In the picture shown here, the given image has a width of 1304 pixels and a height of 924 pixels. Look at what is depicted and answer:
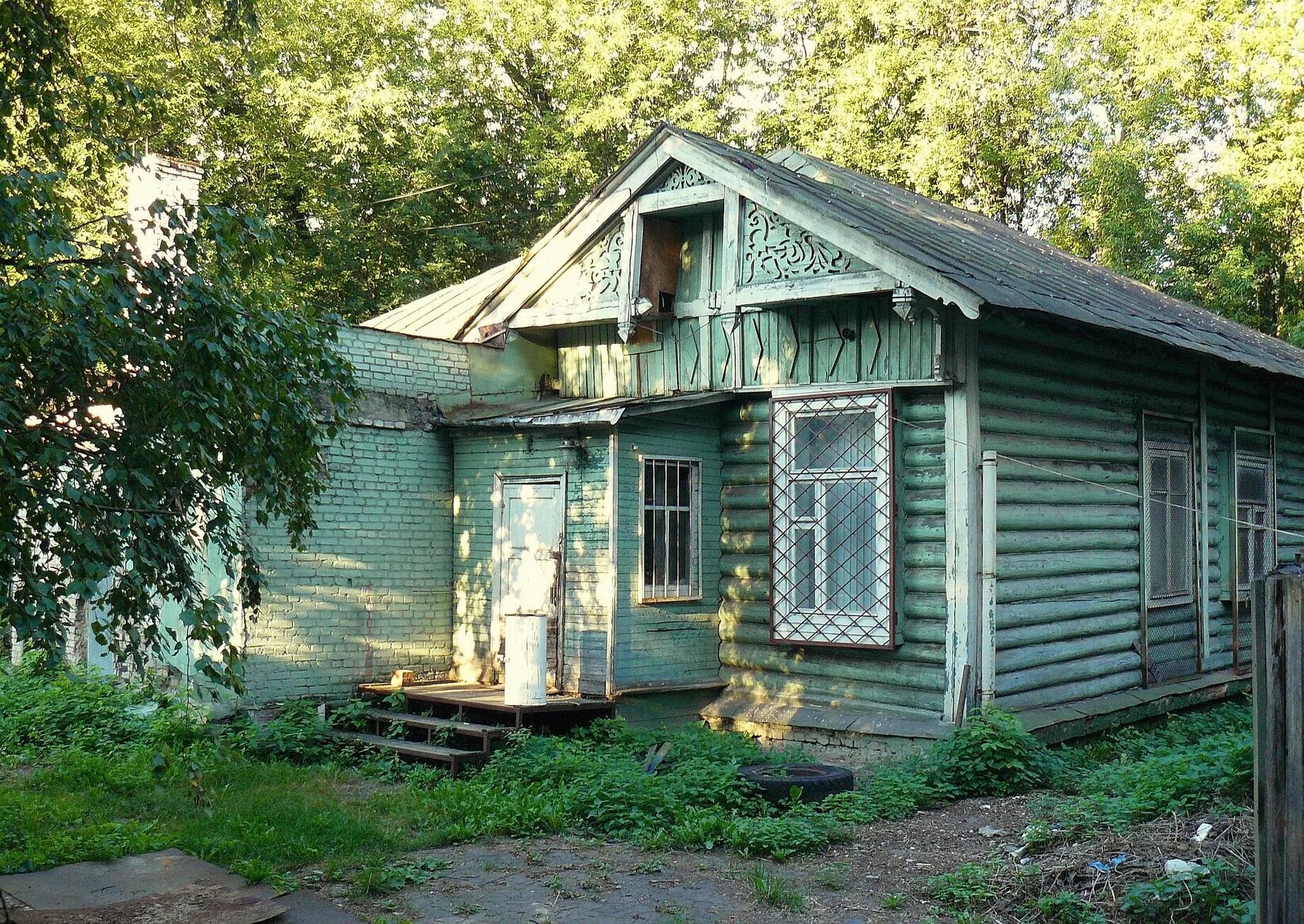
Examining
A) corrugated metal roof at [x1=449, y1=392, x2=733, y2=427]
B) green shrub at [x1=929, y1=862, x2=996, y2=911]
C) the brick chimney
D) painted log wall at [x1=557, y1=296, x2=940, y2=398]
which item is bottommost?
green shrub at [x1=929, y1=862, x2=996, y2=911]

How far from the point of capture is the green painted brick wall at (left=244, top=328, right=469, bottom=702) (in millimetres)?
10992

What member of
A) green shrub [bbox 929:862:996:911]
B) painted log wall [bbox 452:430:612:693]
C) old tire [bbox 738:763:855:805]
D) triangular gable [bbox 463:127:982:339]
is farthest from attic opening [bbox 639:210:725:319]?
green shrub [bbox 929:862:996:911]

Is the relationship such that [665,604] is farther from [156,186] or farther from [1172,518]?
[156,186]

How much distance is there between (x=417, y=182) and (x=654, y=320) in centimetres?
1350

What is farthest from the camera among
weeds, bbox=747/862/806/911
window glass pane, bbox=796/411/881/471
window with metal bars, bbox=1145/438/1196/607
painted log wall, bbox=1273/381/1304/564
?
painted log wall, bbox=1273/381/1304/564

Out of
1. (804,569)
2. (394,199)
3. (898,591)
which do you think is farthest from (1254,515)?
(394,199)

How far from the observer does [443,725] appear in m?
10.3

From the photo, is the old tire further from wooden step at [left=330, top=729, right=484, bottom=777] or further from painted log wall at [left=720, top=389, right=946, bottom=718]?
wooden step at [left=330, top=729, right=484, bottom=777]

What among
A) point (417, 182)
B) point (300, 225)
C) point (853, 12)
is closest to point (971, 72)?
point (853, 12)

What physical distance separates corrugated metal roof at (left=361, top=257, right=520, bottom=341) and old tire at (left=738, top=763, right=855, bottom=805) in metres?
6.05

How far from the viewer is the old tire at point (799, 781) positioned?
8539mm

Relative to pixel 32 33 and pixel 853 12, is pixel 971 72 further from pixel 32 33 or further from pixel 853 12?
pixel 32 33

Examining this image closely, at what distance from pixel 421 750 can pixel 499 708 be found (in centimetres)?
75

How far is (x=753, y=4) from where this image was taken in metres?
27.3
